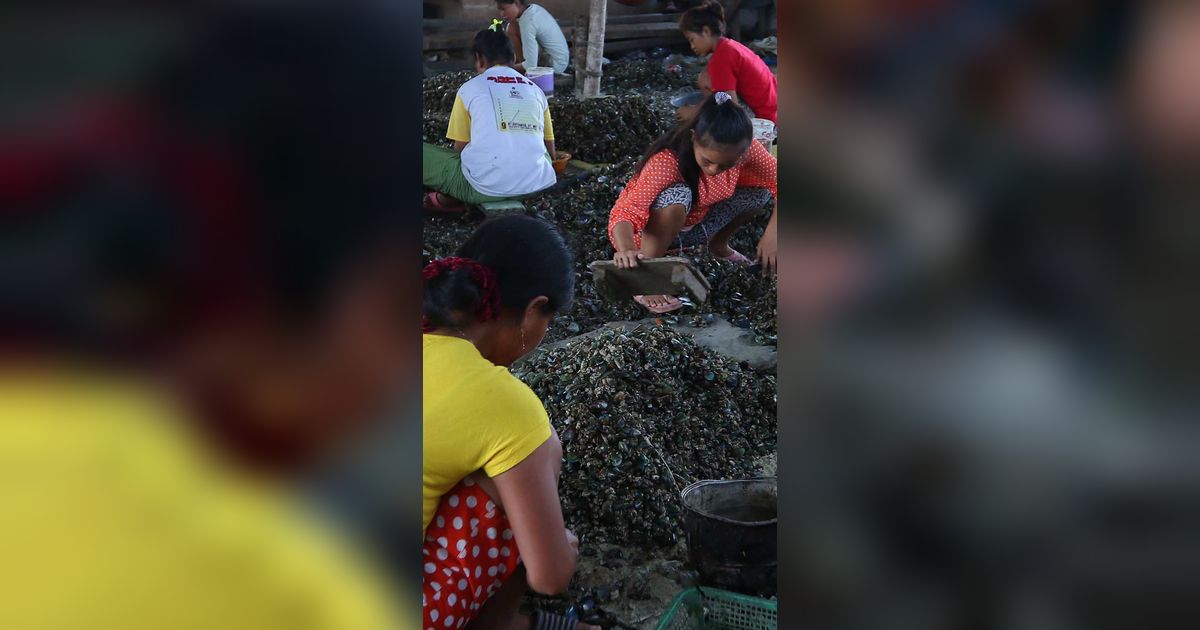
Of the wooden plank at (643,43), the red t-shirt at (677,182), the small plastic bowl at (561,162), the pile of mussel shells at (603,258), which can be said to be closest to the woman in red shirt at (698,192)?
the red t-shirt at (677,182)

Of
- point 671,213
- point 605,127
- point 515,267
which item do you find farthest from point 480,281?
point 605,127

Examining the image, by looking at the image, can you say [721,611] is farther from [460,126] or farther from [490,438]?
[460,126]

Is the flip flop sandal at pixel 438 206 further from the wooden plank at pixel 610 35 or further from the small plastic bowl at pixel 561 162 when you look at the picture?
the wooden plank at pixel 610 35

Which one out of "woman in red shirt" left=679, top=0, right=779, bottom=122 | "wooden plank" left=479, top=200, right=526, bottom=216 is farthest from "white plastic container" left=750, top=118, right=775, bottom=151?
"wooden plank" left=479, top=200, right=526, bottom=216

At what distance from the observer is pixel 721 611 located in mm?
2668

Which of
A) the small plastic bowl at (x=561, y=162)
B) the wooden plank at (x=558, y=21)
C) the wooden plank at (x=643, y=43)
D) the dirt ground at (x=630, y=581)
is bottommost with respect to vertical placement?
the dirt ground at (x=630, y=581)

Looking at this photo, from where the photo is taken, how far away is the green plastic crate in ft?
8.45

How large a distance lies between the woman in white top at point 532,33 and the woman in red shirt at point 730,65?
5.44ft
